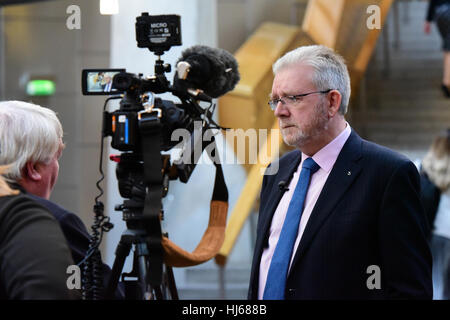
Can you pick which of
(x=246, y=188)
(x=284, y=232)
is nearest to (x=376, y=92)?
(x=246, y=188)

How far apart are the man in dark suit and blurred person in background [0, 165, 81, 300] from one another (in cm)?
84

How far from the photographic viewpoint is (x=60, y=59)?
5586mm

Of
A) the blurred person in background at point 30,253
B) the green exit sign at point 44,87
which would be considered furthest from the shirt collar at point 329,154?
the green exit sign at point 44,87

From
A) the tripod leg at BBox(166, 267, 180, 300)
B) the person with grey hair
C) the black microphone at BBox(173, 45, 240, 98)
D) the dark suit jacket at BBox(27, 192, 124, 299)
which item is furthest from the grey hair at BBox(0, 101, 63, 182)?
the tripod leg at BBox(166, 267, 180, 300)

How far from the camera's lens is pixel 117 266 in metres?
2.16

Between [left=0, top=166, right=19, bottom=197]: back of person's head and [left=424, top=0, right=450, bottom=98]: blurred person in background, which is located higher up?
[left=424, top=0, right=450, bottom=98]: blurred person in background

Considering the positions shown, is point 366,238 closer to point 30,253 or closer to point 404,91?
point 30,253

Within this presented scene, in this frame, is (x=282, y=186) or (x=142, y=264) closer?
(x=142, y=264)

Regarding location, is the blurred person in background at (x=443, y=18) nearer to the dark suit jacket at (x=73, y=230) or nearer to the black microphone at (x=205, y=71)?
the black microphone at (x=205, y=71)

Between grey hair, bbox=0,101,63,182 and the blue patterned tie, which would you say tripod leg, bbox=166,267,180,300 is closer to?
the blue patterned tie

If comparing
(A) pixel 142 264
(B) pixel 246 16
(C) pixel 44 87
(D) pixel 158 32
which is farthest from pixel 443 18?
(A) pixel 142 264

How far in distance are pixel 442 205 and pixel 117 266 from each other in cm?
279

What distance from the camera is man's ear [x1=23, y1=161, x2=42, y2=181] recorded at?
1.80 meters

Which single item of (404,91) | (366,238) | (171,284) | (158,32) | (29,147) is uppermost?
(158,32)
